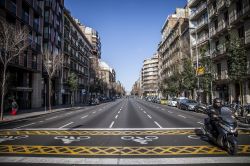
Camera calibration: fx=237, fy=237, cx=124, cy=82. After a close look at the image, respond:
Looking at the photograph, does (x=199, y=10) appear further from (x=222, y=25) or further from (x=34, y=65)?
(x=34, y=65)

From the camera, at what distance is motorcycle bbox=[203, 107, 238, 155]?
24.5 ft

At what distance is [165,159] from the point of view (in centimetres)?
708

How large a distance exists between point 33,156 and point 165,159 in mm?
4116

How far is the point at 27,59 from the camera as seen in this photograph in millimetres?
33938

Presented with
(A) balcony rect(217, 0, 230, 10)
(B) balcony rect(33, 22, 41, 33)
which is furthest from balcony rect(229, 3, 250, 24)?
(B) balcony rect(33, 22, 41, 33)

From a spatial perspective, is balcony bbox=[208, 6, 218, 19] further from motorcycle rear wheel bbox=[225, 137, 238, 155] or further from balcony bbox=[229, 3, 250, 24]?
motorcycle rear wheel bbox=[225, 137, 238, 155]

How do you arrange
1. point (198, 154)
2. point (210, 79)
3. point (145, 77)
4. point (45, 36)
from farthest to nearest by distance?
point (145, 77) → point (45, 36) → point (210, 79) → point (198, 154)

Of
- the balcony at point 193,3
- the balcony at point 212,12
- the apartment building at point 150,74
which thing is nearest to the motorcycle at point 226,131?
the balcony at point 212,12

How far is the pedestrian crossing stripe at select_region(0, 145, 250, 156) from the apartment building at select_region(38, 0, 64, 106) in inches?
1198

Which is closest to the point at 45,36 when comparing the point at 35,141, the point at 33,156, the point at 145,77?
the point at 35,141

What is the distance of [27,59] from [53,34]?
12271 millimetres

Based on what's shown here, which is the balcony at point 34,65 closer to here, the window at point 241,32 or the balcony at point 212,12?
the balcony at point 212,12

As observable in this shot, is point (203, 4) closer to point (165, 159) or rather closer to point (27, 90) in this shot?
point (27, 90)

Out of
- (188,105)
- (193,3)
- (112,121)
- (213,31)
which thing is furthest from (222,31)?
(112,121)
